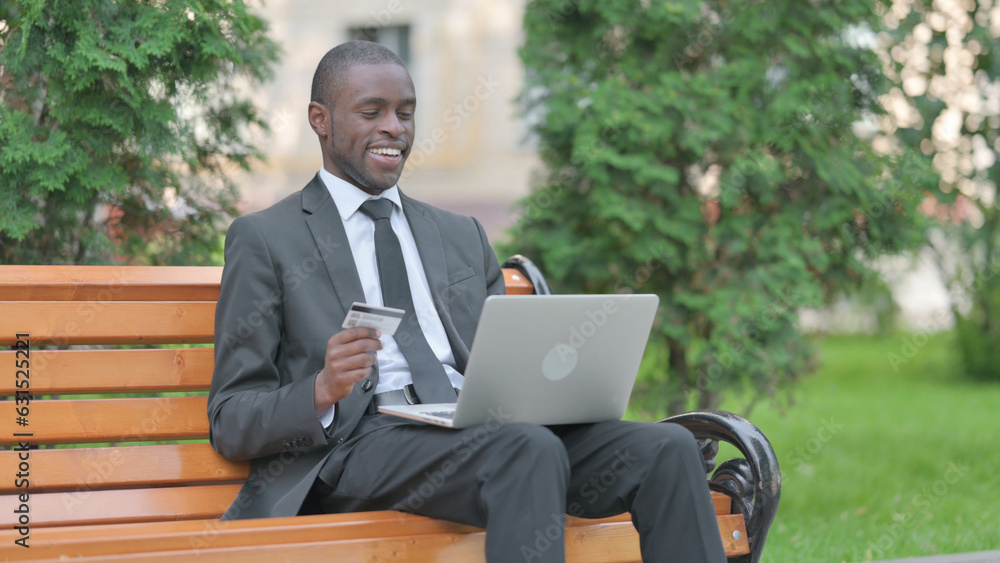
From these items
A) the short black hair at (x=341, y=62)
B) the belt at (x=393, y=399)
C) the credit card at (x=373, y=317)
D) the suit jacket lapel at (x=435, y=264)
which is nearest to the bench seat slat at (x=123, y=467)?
the belt at (x=393, y=399)

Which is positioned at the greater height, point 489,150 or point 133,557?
point 133,557

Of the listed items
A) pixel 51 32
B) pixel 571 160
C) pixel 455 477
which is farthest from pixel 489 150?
pixel 455 477

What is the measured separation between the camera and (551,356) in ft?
7.54

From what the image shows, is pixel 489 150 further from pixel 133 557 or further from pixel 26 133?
pixel 133 557

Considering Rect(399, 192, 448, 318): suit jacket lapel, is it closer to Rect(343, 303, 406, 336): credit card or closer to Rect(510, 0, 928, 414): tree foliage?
Rect(343, 303, 406, 336): credit card

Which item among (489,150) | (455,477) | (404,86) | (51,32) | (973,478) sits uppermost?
(51,32)

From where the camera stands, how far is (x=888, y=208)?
4.74 metres

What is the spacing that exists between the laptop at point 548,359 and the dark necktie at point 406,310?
175mm

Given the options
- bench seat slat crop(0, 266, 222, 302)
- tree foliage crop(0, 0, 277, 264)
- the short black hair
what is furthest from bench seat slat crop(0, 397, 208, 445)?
the short black hair

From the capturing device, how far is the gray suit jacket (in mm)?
2480

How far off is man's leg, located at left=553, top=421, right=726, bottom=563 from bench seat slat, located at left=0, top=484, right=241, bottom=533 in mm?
969

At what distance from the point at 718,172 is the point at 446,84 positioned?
10242mm

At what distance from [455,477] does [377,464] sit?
9.3 inches

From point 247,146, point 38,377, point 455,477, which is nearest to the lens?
point 455,477
